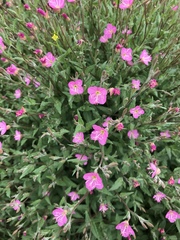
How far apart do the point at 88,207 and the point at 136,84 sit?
2.91ft

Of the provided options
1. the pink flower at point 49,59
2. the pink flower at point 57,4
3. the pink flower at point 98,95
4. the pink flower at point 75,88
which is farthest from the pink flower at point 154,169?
the pink flower at point 57,4

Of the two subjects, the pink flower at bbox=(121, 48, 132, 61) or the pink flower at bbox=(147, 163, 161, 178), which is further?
the pink flower at bbox=(121, 48, 132, 61)

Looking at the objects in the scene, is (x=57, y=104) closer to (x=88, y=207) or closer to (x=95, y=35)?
(x=95, y=35)

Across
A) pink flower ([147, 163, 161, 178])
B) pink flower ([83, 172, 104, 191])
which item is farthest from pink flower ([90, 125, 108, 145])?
pink flower ([147, 163, 161, 178])

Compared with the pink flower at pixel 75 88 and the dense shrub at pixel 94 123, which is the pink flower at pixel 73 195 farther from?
the pink flower at pixel 75 88

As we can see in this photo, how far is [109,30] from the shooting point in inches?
69.7

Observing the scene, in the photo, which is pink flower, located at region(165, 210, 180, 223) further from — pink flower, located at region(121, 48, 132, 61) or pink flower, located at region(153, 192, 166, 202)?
pink flower, located at region(121, 48, 132, 61)

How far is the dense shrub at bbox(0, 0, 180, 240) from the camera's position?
5.56 ft

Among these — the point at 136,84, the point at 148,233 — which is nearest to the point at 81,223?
the point at 148,233

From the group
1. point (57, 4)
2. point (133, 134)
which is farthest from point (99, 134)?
point (57, 4)

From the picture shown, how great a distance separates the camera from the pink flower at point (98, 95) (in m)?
1.54

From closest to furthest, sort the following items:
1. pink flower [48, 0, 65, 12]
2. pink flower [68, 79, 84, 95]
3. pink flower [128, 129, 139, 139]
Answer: pink flower [48, 0, 65, 12] → pink flower [68, 79, 84, 95] → pink flower [128, 129, 139, 139]

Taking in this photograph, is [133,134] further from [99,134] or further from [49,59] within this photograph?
[49,59]

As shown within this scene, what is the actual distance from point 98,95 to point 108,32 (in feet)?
1.64
